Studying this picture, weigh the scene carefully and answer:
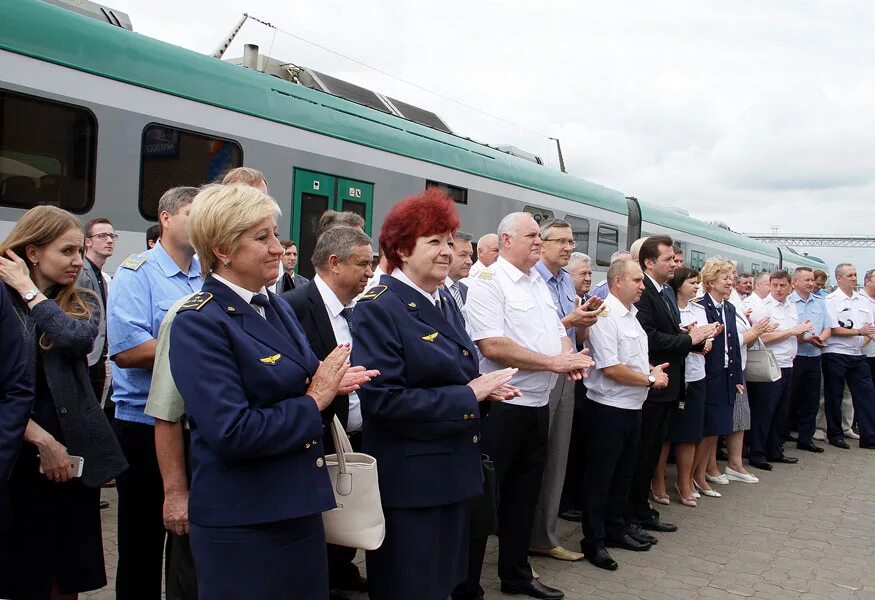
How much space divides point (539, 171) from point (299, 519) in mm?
10438

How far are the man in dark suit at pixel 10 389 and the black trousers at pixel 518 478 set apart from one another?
2.29m

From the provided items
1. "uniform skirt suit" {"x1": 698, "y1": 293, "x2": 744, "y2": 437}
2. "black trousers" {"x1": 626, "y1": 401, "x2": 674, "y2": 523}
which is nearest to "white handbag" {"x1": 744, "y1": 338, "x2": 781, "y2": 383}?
"uniform skirt suit" {"x1": 698, "y1": 293, "x2": 744, "y2": 437}

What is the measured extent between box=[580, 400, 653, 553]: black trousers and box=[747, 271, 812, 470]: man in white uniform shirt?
11.4 feet

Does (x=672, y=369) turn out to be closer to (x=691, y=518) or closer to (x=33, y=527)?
(x=691, y=518)

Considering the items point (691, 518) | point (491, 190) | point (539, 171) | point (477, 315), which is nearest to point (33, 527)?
point (477, 315)

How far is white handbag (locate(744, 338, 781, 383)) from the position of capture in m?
7.43

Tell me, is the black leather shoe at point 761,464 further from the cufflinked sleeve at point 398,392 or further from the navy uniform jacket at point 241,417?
the navy uniform jacket at point 241,417

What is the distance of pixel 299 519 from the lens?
2320mm

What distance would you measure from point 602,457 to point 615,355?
667 mm

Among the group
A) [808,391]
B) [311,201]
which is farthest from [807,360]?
[311,201]

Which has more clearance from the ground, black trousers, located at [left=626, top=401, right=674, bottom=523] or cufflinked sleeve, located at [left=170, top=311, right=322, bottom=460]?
cufflinked sleeve, located at [left=170, top=311, right=322, bottom=460]

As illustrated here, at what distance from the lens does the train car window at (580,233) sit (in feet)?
42.7

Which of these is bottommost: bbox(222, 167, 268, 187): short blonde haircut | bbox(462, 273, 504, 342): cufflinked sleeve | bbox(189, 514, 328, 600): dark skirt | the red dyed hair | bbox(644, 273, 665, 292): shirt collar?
bbox(189, 514, 328, 600): dark skirt

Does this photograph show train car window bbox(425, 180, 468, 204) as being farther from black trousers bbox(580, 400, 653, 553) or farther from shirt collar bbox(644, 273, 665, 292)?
black trousers bbox(580, 400, 653, 553)
